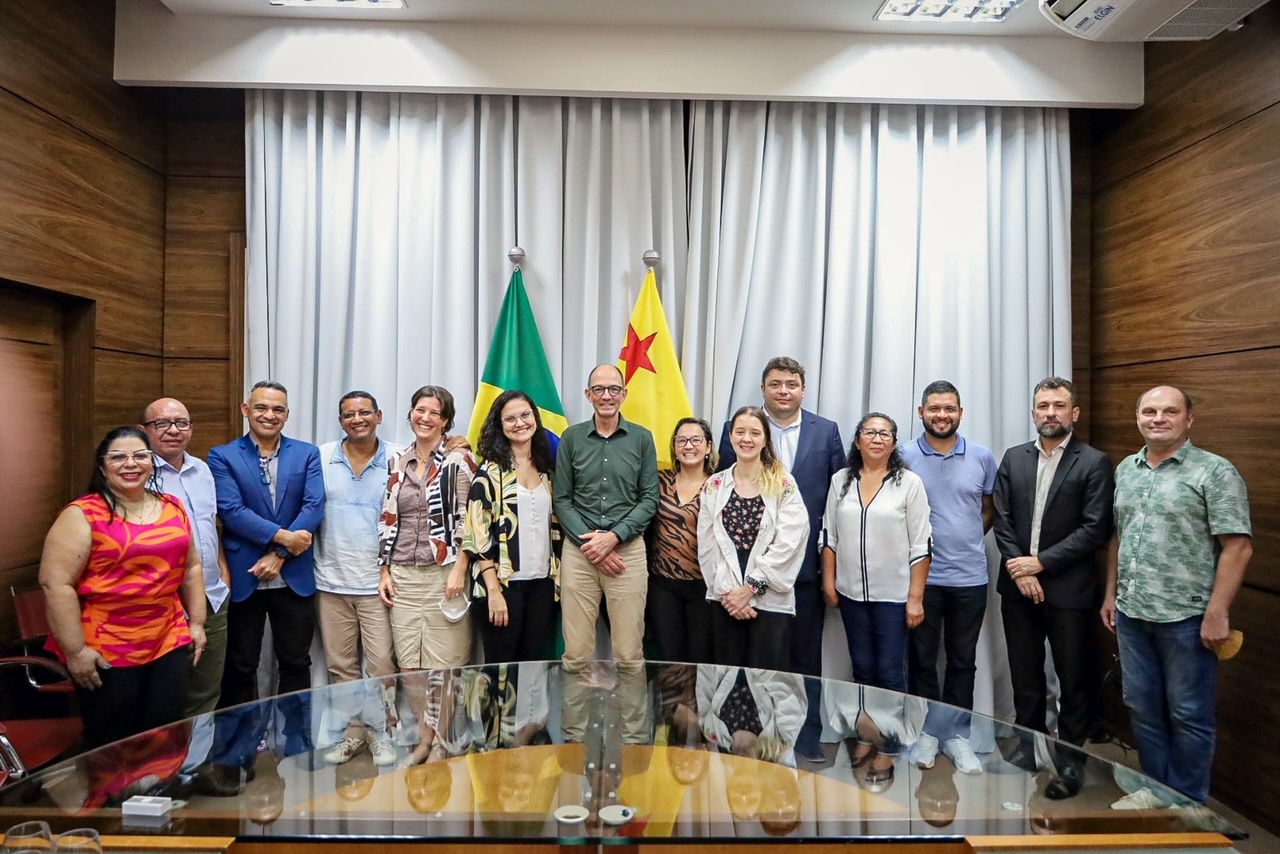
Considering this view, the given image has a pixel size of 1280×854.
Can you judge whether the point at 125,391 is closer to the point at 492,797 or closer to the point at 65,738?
the point at 65,738

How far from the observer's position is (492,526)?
3.62 meters

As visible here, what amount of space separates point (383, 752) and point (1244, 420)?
11.4ft

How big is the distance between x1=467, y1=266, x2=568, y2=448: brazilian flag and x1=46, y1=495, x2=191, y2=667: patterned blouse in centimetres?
158

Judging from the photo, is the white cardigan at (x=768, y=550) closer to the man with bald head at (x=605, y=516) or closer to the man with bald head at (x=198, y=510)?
the man with bald head at (x=605, y=516)

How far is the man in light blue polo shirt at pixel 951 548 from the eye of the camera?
3797 mm

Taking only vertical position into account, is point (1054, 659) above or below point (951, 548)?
below

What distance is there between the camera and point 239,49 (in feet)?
13.2


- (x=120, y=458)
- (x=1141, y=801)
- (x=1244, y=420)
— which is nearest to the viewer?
(x=1141, y=801)

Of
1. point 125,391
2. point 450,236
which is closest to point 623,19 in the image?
point 450,236

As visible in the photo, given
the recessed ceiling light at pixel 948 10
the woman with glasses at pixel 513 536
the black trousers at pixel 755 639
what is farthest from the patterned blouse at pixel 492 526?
the recessed ceiling light at pixel 948 10

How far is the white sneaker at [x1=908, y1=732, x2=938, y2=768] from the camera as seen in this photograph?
1.78m

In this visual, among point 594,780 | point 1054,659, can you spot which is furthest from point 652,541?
point 594,780

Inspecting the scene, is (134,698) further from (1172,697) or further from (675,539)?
(1172,697)

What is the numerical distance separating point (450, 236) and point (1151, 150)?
353cm
